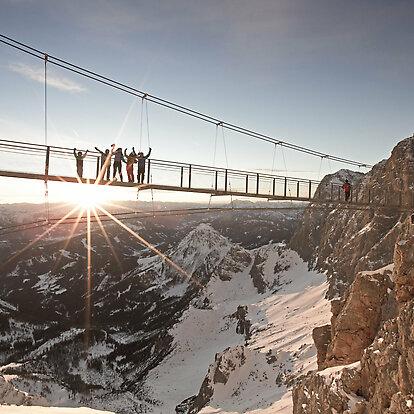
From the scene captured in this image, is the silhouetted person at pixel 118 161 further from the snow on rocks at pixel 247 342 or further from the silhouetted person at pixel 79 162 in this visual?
the snow on rocks at pixel 247 342

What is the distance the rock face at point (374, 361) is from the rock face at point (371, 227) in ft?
83.3

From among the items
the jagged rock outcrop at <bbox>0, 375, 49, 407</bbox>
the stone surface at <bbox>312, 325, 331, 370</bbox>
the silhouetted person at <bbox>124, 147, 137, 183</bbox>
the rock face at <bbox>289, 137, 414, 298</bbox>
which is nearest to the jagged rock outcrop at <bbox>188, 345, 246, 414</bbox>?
the jagged rock outcrop at <bbox>0, 375, 49, 407</bbox>

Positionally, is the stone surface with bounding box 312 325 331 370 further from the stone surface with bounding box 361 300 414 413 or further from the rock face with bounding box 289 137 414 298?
the rock face with bounding box 289 137 414 298

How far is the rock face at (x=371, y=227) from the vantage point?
2275 inches

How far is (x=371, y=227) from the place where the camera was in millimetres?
65625

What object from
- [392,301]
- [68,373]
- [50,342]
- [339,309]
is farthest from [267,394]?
[50,342]

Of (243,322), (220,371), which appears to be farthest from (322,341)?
(243,322)

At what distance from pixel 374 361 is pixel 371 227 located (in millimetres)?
54611

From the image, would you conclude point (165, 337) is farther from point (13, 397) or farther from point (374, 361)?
point (374, 361)

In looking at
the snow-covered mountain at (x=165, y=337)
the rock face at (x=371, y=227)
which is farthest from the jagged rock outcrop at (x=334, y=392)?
the rock face at (x=371, y=227)

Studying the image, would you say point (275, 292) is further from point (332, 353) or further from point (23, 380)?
point (332, 353)

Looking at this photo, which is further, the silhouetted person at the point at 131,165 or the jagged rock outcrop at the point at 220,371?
the jagged rock outcrop at the point at 220,371

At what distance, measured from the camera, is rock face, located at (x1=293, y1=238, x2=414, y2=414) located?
44.5ft

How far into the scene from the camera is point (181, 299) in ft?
525
